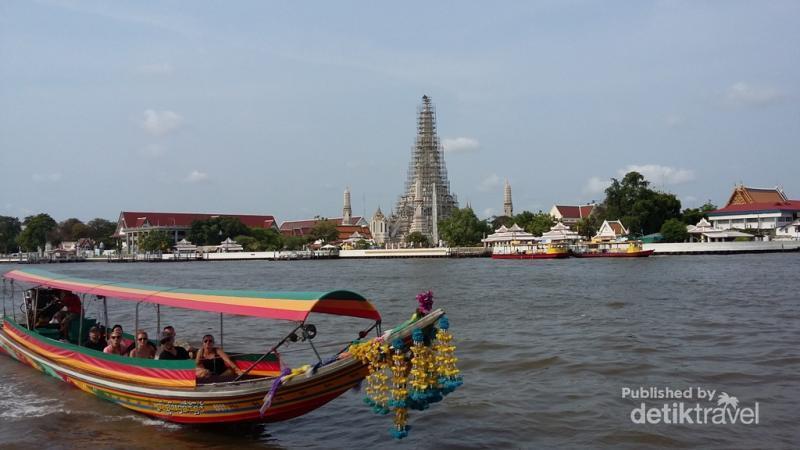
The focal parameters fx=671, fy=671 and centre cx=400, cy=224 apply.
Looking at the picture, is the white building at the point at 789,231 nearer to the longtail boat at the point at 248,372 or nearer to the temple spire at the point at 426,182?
the temple spire at the point at 426,182

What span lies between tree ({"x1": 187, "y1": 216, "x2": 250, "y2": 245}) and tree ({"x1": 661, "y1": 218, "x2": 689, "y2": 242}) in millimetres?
62248

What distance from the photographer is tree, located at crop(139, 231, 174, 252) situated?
101m

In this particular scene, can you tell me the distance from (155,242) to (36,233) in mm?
25236

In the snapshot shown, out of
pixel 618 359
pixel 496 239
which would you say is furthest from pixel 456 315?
pixel 496 239

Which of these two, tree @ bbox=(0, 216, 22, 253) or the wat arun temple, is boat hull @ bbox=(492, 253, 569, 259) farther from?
tree @ bbox=(0, 216, 22, 253)

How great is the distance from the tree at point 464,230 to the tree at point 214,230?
1409 inches

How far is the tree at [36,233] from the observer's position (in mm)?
110438

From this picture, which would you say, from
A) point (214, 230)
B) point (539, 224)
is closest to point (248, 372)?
point (539, 224)

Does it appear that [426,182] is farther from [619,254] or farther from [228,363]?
[228,363]

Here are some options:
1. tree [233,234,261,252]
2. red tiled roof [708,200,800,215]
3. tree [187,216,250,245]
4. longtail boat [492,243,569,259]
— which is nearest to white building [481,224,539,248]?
longtail boat [492,243,569,259]

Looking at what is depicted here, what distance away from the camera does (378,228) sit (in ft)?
401

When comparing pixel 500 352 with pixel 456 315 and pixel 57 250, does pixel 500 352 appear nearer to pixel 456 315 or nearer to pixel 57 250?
pixel 456 315

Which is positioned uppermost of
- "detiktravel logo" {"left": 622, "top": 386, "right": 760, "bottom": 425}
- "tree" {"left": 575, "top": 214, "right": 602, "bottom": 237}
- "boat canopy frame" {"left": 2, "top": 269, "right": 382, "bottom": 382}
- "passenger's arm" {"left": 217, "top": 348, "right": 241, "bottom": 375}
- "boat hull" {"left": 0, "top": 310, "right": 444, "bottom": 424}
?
"tree" {"left": 575, "top": 214, "right": 602, "bottom": 237}

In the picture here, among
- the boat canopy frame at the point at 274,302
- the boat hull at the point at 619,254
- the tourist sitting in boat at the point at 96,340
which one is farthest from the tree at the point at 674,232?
the boat canopy frame at the point at 274,302
